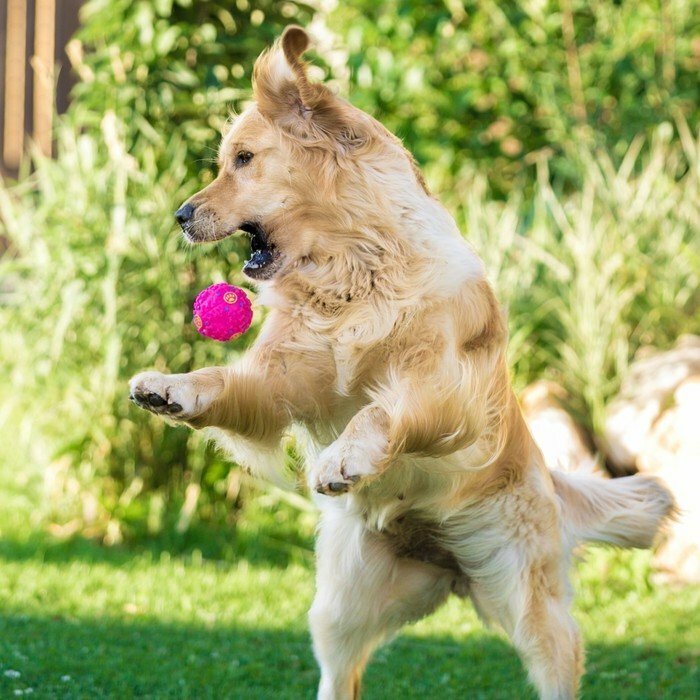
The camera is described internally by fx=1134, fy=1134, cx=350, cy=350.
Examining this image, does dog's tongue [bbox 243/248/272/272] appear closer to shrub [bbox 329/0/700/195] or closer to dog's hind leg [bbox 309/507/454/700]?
dog's hind leg [bbox 309/507/454/700]

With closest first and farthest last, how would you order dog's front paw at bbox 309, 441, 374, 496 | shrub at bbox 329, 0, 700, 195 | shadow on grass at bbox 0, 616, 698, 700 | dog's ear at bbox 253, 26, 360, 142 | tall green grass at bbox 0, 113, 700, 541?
dog's front paw at bbox 309, 441, 374, 496, dog's ear at bbox 253, 26, 360, 142, shadow on grass at bbox 0, 616, 698, 700, tall green grass at bbox 0, 113, 700, 541, shrub at bbox 329, 0, 700, 195

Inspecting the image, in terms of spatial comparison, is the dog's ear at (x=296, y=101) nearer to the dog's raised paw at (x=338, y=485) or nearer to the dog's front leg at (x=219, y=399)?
the dog's front leg at (x=219, y=399)

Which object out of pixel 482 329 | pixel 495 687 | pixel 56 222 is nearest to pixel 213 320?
pixel 482 329

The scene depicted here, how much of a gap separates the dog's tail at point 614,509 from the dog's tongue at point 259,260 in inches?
53.5

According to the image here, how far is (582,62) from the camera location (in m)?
8.60

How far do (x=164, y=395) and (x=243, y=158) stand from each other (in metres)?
0.80

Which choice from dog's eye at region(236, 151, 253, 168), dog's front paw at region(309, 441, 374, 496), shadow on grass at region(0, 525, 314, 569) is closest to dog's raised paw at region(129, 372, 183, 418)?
dog's front paw at region(309, 441, 374, 496)

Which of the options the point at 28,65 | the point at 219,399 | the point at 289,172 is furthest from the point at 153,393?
the point at 28,65

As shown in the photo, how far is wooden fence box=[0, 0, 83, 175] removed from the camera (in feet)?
39.1

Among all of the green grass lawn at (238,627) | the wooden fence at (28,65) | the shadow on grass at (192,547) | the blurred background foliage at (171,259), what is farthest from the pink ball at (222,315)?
the wooden fence at (28,65)

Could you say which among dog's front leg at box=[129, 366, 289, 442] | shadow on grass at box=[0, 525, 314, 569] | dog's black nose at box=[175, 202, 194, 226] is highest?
dog's black nose at box=[175, 202, 194, 226]

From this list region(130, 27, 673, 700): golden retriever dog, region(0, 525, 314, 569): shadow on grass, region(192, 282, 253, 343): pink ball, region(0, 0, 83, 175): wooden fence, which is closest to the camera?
region(130, 27, 673, 700): golden retriever dog

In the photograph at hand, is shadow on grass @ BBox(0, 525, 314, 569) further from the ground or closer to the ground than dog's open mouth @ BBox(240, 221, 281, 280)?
closer to the ground

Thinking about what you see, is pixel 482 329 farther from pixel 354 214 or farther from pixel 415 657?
pixel 415 657
